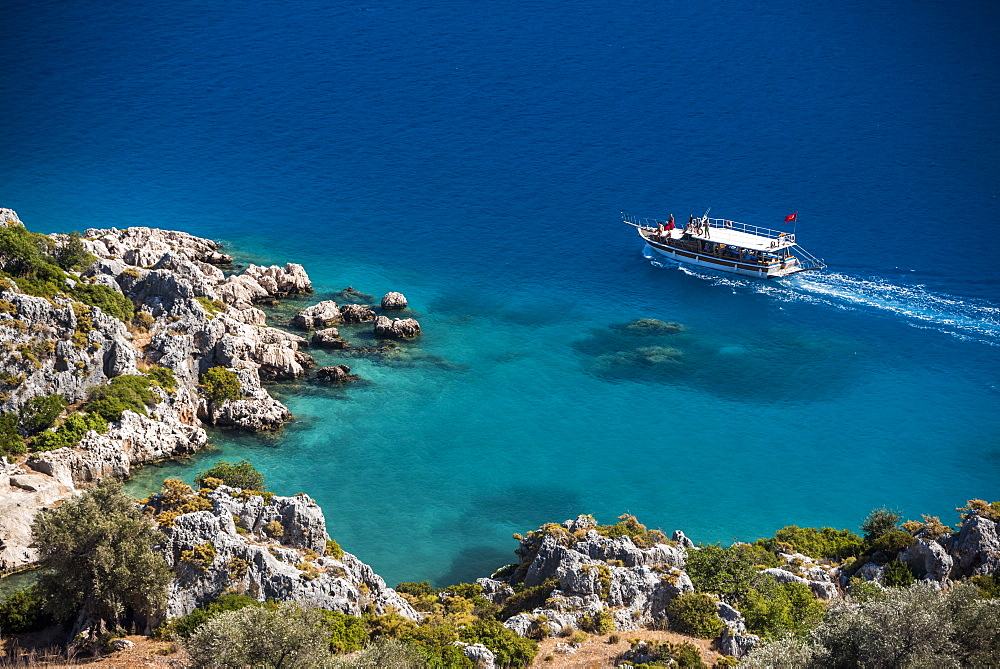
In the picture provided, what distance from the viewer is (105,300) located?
257ft

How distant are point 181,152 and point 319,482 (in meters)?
89.2

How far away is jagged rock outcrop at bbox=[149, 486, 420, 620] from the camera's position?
47969mm

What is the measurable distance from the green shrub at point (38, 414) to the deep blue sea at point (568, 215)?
26.2 feet

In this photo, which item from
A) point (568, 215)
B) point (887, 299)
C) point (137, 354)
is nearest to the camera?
→ point (137, 354)

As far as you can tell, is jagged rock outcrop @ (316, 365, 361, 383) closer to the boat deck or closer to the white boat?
the white boat

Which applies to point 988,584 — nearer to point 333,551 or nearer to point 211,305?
point 333,551

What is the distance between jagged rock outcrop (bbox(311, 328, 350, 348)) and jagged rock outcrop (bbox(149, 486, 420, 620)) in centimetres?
3980

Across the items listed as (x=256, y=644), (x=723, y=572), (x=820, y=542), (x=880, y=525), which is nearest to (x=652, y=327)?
(x=820, y=542)

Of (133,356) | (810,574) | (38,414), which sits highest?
(133,356)

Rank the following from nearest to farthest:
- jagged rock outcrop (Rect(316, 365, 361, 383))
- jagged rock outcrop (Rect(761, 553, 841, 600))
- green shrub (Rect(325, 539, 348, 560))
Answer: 1. jagged rock outcrop (Rect(761, 553, 841, 600))
2. green shrub (Rect(325, 539, 348, 560))
3. jagged rock outcrop (Rect(316, 365, 361, 383))

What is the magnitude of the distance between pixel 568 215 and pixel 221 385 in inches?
2515

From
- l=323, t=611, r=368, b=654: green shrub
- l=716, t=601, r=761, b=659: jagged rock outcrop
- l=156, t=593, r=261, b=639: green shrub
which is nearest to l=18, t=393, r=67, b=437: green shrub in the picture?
l=156, t=593, r=261, b=639: green shrub

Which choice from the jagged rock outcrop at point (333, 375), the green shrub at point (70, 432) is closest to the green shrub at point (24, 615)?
the green shrub at point (70, 432)

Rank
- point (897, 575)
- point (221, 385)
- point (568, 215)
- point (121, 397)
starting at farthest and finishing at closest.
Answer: point (568, 215), point (221, 385), point (121, 397), point (897, 575)
